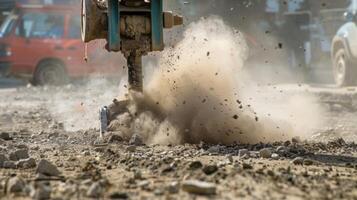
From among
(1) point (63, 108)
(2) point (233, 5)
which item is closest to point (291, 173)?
(1) point (63, 108)

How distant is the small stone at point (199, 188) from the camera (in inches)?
168

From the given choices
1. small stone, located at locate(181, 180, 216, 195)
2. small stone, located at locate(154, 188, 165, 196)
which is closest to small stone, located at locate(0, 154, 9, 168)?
small stone, located at locate(154, 188, 165, 196)

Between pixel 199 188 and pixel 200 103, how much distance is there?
11.2ft

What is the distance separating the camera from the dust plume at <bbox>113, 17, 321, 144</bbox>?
741 centimetres

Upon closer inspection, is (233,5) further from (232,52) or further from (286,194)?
(286,194)

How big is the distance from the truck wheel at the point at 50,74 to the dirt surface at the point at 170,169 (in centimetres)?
1148

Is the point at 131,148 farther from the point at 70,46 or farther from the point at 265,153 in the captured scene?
the point at 70,46

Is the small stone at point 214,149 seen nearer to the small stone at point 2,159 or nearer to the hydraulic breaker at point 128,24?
the hydraulic breaker at point 128,24

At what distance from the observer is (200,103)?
766 cm

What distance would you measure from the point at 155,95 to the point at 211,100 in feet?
1.93

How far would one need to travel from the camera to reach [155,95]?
25.6 feet

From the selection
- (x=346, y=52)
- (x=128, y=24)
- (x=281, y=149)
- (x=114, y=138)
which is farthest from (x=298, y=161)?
(x=346, y=52)

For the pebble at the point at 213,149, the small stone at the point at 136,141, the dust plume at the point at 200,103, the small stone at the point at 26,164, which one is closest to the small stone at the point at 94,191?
the small stone at the point at 26,164

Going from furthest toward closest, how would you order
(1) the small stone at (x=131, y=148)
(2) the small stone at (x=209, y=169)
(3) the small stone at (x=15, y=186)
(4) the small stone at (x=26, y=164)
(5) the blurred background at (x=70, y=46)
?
(5) the blurred background at (x=70, y=46) < (1) the small stone at (x=131, y=148) < (4) the small stone at (x=26, y=164) < (2) the small stone at (x=209, y=169) < (3) the small stone at (x=15, y=186)
